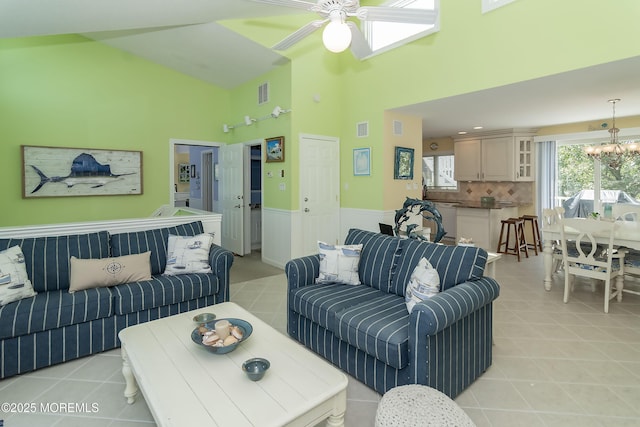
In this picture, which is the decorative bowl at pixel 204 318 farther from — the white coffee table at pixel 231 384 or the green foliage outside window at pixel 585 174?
the green foliage outside window at pixel 585 174

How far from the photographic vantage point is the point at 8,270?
7.83 ft

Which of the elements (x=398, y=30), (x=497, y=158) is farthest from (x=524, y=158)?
(x=398, y=30)

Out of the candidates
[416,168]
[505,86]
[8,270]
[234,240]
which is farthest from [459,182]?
[8,270]

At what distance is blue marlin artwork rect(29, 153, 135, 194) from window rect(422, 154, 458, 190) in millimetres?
6631

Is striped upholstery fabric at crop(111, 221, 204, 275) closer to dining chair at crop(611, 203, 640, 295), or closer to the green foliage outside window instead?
dining chair at crop(611, 203, 640, 295)

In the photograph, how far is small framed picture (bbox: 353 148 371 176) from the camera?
516cm

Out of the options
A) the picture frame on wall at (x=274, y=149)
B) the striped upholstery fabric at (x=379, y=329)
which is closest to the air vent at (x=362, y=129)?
the picture frame on wall at (x=274, y=149)

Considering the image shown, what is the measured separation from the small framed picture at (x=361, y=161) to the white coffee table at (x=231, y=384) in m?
3.63

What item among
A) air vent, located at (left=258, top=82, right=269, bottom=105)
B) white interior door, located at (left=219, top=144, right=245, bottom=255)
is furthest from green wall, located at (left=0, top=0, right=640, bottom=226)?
white interior door, located at (left=219, top=144, right=245, bottom=255)

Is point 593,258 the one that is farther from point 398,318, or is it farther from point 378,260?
point 398,318

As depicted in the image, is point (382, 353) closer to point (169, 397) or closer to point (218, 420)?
point (218, 420)

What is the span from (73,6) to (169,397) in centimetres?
346

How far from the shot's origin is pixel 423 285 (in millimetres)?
2062

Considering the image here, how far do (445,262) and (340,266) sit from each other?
2.70ft
